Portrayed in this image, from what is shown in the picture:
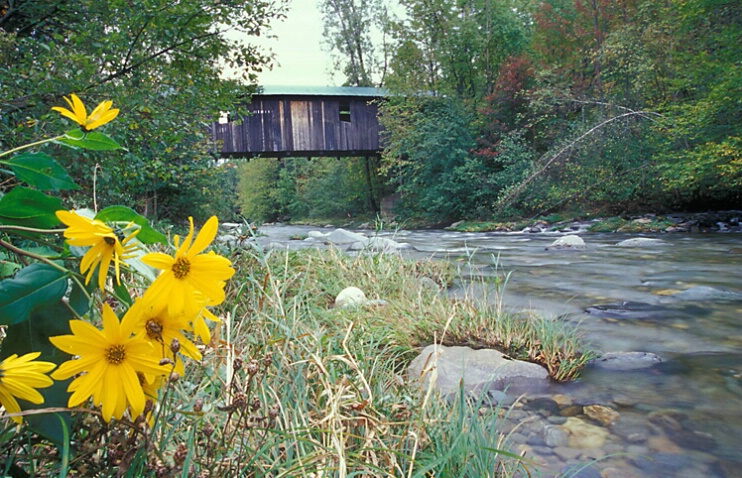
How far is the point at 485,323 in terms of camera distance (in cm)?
290

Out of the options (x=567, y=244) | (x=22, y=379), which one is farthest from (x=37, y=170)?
(x=567, y=244)

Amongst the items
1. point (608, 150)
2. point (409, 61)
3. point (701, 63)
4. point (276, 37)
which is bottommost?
point (608, 150)

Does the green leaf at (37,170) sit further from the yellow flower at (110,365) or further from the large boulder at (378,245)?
the large boulder at (378,245)

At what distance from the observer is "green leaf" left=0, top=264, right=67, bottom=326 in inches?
21.0

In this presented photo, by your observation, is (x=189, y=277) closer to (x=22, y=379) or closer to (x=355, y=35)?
(x=22, y=379)

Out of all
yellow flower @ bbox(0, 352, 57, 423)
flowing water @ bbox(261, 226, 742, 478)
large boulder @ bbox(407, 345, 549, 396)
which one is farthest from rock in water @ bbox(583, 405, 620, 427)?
yellow flower @ bbox(0, 352, 57, 423)

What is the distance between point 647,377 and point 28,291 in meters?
2.68

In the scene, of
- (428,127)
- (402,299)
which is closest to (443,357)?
(402,299)

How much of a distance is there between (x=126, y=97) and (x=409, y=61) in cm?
1898

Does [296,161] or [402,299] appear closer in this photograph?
[402,299]

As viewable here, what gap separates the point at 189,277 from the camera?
542 millimetres

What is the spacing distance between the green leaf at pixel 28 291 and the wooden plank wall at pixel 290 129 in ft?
59.5

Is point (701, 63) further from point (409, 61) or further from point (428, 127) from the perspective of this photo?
point (409, 61)

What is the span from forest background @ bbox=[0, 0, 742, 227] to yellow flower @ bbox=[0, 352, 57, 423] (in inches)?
13.0
